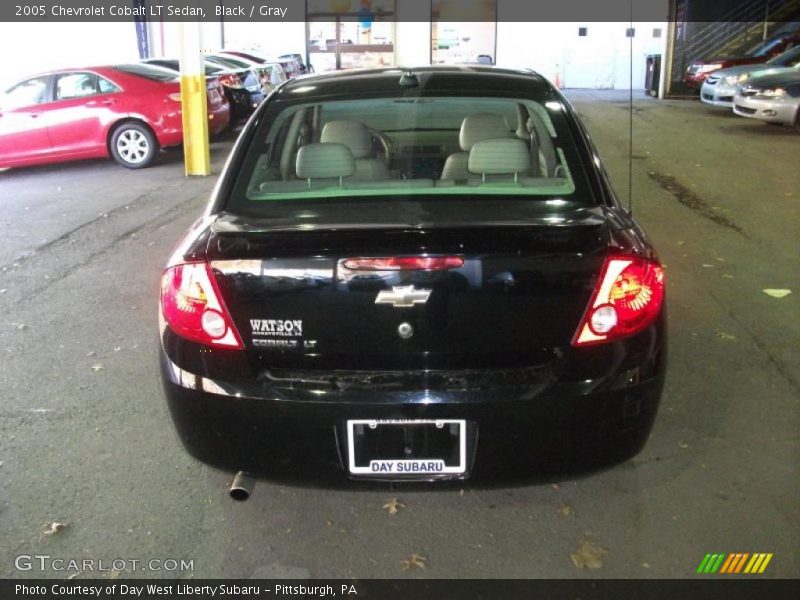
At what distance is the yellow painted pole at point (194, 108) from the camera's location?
1103 cm

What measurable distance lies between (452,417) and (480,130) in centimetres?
196

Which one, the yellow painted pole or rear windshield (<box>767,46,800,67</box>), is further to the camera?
rear windshield (<box>767,46,800,67</box>)

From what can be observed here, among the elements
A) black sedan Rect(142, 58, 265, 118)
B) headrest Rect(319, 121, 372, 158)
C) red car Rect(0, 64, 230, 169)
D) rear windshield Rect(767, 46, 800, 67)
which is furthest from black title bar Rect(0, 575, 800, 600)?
rear windshield Rect(767, 46, 800, 67)

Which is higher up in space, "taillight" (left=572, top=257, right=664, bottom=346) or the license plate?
"taillight" (left=572, top=257, right=664, bottom=346)

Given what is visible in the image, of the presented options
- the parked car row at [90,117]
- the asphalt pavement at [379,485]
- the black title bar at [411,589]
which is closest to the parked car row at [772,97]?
the asphalt pavement at [379,485]

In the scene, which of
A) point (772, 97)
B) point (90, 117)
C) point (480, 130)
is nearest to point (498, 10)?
point (772, 97)

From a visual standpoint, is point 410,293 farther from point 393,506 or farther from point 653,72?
point 653,72

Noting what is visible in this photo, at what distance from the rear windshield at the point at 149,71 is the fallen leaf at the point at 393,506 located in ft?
33.3

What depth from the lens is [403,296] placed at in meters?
2.63

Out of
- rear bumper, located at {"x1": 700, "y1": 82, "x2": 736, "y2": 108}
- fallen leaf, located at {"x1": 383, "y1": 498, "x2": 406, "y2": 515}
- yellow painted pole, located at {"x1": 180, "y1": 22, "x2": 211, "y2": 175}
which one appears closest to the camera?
fallen leaf, located at {"x1": 383, "y1": 498, "x2": 406, "y2": 515}

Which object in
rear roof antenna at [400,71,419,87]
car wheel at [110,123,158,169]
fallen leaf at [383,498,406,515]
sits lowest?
fallen leaf at [383,498,406,515]

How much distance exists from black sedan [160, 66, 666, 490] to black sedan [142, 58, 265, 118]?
39.5 ft

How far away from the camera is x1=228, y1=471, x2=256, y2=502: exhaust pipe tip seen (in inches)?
115

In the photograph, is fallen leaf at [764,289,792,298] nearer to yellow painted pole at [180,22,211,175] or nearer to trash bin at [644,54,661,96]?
yellow painted pole at [180,22,211,175]
